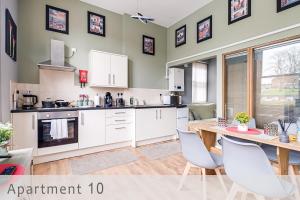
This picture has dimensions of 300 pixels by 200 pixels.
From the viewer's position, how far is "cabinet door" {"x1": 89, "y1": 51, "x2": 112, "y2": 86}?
3.43 metres

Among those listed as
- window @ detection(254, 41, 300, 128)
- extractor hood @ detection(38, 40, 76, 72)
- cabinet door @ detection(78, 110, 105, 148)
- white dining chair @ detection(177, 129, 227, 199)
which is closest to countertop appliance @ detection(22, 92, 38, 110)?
extractor hood @ detection(38, 40, 76, 72)

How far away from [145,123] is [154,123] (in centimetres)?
25

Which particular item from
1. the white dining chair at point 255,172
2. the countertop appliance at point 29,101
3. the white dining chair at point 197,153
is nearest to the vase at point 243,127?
the white dining chair at point 197,153

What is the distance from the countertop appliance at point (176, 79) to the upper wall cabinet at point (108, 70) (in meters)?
1.46

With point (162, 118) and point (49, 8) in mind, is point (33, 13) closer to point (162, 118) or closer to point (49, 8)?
point (49, 8)

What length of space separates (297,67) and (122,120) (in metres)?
3.09

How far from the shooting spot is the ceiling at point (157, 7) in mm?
3568

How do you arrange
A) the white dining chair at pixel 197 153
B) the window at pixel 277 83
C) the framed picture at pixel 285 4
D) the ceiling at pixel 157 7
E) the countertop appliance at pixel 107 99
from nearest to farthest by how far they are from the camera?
the white dining chair at pixel 197 153
the framed picture at pixel 285 4
the window at pixel 277 83
the ceiling at pixel 157 7
the countertop appliance at pixel 107 99

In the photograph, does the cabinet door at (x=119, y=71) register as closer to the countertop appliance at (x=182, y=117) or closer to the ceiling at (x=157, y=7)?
the ceiling at (x=157, y=7)

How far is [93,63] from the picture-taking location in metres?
3.41

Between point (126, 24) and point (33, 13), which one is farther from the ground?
point (126, 24)

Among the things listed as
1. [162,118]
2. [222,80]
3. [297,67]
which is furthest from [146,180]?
[297,67]

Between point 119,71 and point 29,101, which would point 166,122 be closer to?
point 119,71

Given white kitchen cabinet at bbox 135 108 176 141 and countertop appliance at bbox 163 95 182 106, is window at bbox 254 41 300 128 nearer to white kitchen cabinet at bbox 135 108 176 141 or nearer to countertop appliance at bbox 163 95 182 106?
white kitchen cabinet at bbox 135 108 176 141
